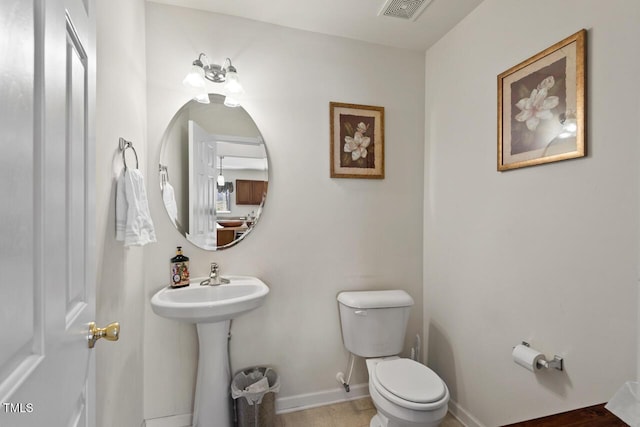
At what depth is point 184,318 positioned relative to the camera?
139 cm

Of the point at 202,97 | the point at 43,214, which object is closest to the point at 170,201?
the point at 202,97

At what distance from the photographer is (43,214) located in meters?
0.45

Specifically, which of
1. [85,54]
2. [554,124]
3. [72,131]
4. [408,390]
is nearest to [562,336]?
[408,390]

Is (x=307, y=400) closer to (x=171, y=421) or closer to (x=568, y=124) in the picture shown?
(x=171, y=421)

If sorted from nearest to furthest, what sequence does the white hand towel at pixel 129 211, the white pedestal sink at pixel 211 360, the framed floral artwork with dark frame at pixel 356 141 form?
1. the white hand towel at pixel 129 211
2. the white pedestal sink at pixel 211 360
3. the framed floral artwork with dark frame at pixel 356 141

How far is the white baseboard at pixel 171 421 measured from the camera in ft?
5.57

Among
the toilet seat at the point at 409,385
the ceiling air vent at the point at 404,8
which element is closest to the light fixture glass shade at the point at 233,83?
the ceiling air vent at the point at 404,8

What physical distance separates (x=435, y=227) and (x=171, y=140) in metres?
1.79

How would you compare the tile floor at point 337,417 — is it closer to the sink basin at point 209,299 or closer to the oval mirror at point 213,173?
the sink basin at point 209,299

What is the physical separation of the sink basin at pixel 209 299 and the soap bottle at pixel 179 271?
0.12 ft

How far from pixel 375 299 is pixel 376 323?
0.47 feet

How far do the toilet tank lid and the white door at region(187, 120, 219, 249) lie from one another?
899 mm

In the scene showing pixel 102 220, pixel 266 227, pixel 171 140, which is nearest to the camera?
pixel 102 220

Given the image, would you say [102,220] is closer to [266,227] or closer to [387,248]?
[266,227]
